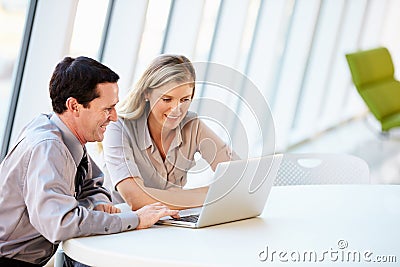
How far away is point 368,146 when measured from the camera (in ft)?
24.3

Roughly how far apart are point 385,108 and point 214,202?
493 cm

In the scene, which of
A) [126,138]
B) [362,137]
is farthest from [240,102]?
[126,138]

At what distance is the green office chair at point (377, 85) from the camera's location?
6.98 m

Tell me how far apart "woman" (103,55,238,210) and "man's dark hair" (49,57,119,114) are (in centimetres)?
36

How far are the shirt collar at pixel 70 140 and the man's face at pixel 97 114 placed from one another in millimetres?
38

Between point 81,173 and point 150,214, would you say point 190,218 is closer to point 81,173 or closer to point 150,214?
point 150,214

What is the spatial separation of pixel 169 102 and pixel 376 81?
190 inches

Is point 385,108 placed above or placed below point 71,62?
below

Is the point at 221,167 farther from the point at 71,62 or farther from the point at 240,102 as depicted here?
the point at 240,102

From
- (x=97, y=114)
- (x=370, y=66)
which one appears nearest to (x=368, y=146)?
(x=370, y=66)

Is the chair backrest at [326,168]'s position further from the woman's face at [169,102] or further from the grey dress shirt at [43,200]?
the grey dress shirt at [43,200]

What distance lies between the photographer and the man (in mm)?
2266

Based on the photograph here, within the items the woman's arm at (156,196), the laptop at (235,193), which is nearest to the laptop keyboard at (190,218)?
the laptop at (235,193)

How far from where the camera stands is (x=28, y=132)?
2432mm
